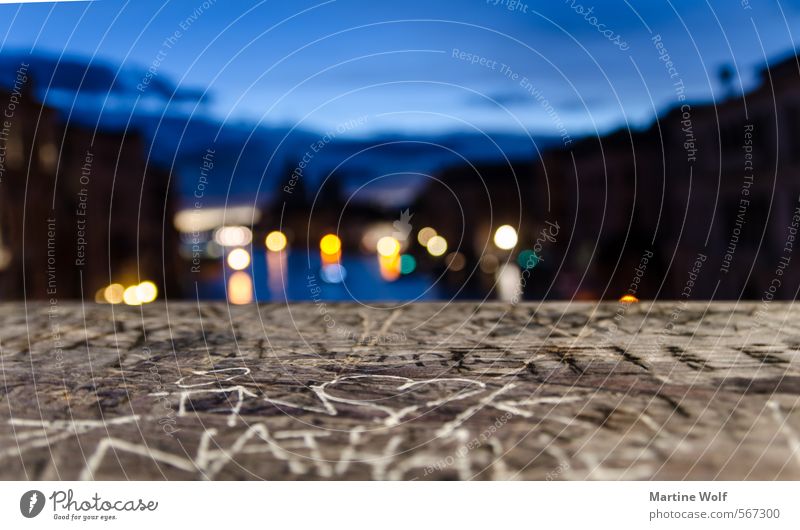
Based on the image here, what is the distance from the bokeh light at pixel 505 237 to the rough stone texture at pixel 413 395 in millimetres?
54363

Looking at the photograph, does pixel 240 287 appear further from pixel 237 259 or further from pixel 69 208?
pixel 69 208

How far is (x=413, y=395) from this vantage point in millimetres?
4438

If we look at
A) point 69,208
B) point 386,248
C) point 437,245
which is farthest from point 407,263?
point 69,208

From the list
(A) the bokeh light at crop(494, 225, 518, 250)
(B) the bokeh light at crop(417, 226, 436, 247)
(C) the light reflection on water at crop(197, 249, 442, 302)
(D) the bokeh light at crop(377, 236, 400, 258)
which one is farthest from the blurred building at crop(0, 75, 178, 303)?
(D) the bokeh light at crop(377, 236, 400, 258)

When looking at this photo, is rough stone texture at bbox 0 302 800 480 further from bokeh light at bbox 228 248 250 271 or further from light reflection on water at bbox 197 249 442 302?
bokeh light at bbox 228 248 250 271

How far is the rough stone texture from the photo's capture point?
11.6 feet

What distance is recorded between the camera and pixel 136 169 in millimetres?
54844
